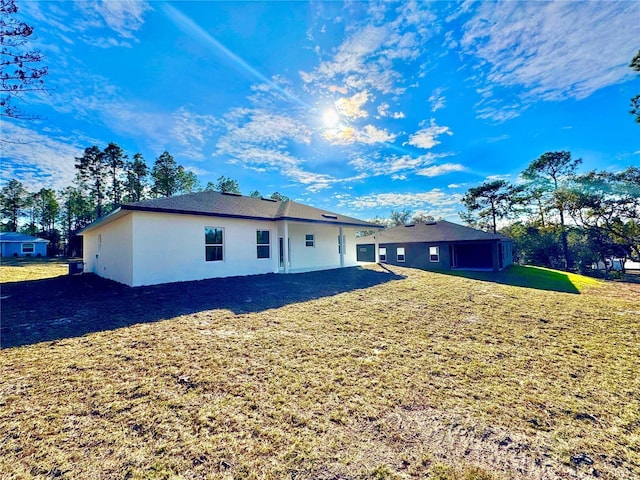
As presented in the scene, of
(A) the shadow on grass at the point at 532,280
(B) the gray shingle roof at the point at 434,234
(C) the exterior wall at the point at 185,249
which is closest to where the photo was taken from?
(C) the exterior wall at the point at 185,249

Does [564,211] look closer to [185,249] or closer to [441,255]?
[441,255]

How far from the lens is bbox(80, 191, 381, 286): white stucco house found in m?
9.14

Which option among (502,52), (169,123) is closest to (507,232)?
(502,52)

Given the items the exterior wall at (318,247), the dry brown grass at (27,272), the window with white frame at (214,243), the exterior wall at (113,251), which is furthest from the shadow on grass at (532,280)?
the dry brown grass at (27,272)

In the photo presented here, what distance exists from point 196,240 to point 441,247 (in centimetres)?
1782

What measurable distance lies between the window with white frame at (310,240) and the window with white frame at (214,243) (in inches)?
213

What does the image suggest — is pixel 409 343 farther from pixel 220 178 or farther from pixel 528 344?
pixel 220 178

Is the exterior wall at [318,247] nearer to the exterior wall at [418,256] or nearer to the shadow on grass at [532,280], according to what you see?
the exterior wall at [418,256]

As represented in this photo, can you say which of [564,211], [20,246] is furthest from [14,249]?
[564,211]

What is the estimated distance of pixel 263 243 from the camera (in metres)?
12.6

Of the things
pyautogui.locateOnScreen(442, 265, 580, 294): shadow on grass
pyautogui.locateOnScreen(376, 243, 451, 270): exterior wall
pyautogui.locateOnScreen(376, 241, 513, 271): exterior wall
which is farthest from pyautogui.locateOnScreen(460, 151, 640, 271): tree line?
pyautogui.locateOnScreen(376, 243, 451, 270): exterior wall

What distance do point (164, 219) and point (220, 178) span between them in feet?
115

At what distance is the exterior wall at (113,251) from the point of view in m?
9.37

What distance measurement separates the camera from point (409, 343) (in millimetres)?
4922
